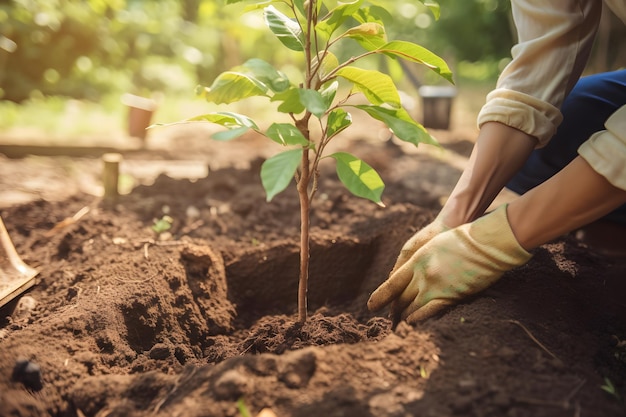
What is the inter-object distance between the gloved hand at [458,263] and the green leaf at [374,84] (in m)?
0.47

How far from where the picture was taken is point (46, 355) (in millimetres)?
1458

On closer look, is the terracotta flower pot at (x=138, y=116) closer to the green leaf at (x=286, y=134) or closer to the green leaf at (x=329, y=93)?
the green leaf at (x=329, y=93)

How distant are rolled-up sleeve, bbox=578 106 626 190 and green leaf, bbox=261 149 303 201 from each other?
0.81 m

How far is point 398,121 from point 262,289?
109 centimetres

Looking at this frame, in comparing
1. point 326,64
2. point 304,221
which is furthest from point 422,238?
point 326,64

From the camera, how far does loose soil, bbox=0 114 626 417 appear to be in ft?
4.02

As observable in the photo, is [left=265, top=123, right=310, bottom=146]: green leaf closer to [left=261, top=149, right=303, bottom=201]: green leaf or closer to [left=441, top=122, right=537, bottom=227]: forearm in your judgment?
[left=261, top=149, right=303, bottom=201]: green leaf

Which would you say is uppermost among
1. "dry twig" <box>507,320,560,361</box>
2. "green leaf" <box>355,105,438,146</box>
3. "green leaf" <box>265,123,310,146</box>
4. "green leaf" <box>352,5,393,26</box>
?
"green leaf" <box>352,5,393,26</box>

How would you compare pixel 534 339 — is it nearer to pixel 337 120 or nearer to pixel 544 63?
pixel 337 120

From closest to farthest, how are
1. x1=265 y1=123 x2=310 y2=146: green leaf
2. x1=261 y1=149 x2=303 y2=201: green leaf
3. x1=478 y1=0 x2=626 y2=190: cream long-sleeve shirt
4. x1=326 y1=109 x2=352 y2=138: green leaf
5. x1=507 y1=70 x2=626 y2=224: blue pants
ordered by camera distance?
x1=261 y1=149 x2=303 y2=201: green leaf, x1=265 y1=123 x2=310 y2=146: green leaf, x1=326 y1=109 x2=352 y2=138: green leaf, x1=478 y1=0 x2=626 y2=190: cream long-sleeve shirt, x1=507 y1=70 x2=626 y2=224: blue pants

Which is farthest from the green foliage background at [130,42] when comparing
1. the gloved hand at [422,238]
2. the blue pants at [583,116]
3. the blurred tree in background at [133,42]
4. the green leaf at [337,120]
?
the green leaf at [337,120]

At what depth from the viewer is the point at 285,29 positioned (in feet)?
4.76

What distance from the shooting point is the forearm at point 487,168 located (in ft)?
5.90

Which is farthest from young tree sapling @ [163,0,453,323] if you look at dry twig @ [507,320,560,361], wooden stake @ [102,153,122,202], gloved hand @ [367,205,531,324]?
wooden stake @ [102,153,122,202]
